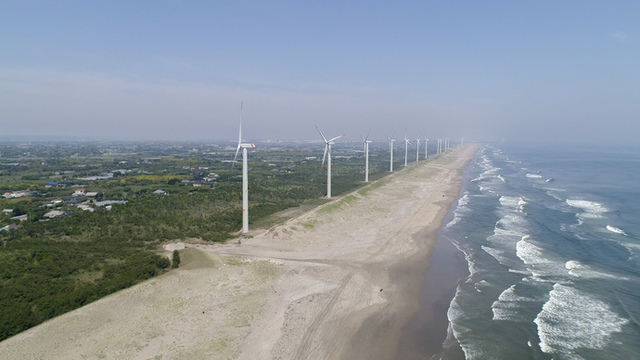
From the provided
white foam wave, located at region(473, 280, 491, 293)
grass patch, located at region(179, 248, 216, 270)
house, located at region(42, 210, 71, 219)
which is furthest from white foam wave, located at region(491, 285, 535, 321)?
house, located at region(42, 210, 71, 219)

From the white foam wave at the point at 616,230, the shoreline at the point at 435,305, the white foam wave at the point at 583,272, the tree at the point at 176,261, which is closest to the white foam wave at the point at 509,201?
the white foam wave at the point at 616,230

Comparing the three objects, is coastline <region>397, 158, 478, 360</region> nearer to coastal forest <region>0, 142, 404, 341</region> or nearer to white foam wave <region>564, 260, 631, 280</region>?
white foam wave <region>564, 260, 631, 280</region>

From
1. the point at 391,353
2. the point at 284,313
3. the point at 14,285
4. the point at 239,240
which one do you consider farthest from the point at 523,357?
the point at 14,285

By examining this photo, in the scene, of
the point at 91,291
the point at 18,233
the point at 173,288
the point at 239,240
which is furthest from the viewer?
the point at 18,233

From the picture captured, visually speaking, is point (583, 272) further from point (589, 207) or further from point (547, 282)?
point (589, 207)

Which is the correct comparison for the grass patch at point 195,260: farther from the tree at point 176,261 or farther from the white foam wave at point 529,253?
the white foam wave at point 529,253

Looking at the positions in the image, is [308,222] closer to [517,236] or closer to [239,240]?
[239,240]
